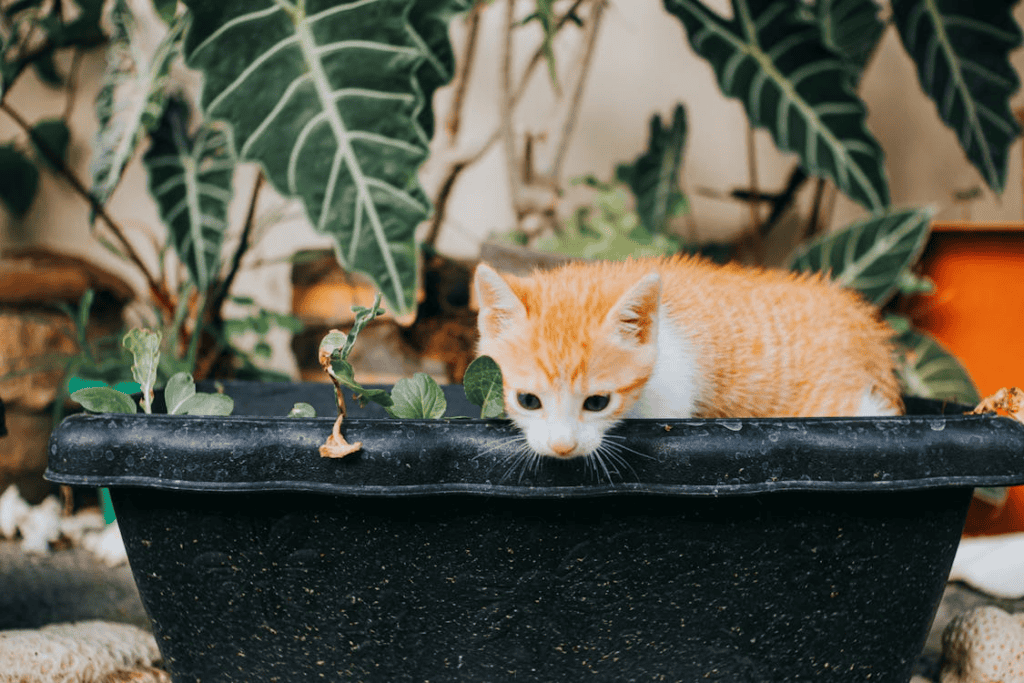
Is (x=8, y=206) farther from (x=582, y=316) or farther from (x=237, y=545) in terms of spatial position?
(x=582, y=316)

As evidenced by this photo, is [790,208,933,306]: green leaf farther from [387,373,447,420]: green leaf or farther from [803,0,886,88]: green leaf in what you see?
[387,373,447,420]: green leaf

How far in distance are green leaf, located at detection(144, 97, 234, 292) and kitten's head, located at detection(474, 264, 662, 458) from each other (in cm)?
77

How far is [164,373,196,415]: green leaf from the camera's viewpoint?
69 centimetres

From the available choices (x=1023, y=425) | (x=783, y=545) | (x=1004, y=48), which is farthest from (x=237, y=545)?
(x=1004, y=48)

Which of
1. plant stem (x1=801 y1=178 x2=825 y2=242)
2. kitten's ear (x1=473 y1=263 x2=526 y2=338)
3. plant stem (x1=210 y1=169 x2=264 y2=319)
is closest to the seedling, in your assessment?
kitten's ear (x1=473 y1=263 x2=526 y2=338)

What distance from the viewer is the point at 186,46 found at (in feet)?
2.70

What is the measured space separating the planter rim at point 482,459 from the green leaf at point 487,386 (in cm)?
4

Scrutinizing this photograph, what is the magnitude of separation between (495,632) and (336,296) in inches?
44.2

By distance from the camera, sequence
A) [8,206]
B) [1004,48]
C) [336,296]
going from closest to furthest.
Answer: [1004,48]
[336,296]
[8,206]

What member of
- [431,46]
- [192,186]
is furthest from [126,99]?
[431,46]

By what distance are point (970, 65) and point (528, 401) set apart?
4.12 ft

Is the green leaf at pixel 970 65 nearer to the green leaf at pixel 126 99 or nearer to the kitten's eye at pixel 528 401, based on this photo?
the kitten's eye at pixel 528 401

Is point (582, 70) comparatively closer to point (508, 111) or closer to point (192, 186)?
point (508, 111)

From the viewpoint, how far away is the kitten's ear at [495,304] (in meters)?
0.62
